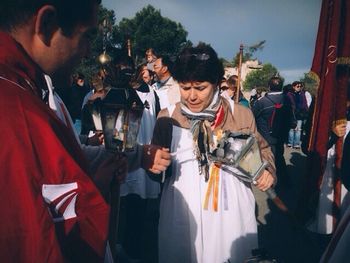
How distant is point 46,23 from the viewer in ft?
3.46

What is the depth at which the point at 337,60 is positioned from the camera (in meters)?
3.22

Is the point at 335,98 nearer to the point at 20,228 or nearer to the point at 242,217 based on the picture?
the point at 242,217

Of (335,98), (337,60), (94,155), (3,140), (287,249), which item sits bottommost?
(287,249)

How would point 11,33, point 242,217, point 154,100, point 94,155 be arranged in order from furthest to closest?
1. point 154,100
2. point 242,217
3. point 94,155
4. point 11,33

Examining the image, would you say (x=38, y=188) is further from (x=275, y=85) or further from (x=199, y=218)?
(x=275, y=85)

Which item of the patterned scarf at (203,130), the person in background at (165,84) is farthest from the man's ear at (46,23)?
the person in background at (165,84)

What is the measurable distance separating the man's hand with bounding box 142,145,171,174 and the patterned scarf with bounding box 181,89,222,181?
0.55 meters

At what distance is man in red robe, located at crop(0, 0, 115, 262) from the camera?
2.70 feet

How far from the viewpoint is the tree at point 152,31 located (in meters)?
51.0

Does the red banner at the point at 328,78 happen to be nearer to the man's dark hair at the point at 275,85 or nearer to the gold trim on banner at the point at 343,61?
the gold trim on banner at the point at 343,61

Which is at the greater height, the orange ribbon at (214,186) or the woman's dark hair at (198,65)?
the woman's dark hair at (198,65)

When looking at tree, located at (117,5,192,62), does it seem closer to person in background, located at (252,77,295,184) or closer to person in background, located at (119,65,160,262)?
person in background, located at (252,77,295,184)

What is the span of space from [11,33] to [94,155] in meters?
0.84

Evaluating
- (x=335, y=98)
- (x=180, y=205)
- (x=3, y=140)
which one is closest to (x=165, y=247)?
(x=180, y=205)
